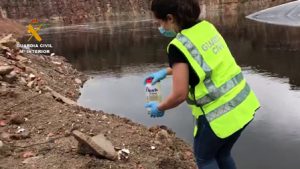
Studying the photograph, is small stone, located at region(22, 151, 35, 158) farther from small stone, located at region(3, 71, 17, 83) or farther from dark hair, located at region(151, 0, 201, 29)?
small stone, located at region(3, 71, 17, 83)

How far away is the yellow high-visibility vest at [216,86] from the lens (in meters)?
3.04

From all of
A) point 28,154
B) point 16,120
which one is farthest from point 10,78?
point 28,154

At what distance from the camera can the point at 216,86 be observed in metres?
3.07

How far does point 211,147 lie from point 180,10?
39.3 inches

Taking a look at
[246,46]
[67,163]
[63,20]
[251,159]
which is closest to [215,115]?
[67,163]

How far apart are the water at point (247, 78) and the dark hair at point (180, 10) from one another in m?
3.83

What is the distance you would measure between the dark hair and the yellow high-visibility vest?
0.06 meters

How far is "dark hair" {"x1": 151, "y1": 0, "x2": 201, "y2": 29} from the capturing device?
9.89ft

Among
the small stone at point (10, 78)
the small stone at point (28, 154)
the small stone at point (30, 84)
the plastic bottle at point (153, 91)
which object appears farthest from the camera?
the small stone at point (30, 84)

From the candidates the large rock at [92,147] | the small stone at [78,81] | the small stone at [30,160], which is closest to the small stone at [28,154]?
the small stone at [30,160]

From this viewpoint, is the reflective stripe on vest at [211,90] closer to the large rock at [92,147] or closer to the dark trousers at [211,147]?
the dark trousers at [211,147]

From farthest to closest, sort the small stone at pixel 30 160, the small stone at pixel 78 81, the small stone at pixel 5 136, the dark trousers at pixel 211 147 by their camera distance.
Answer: the small stone at pixel 78 81 < the small stone at pixel 5 136 < the small stone at pixel 30 160 < the dark trousers at pixel 211 147

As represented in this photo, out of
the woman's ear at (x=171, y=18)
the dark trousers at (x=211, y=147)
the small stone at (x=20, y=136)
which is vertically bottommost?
the small stone at (x=20, y=136)

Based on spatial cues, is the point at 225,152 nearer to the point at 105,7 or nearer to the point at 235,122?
the point at 235,122
